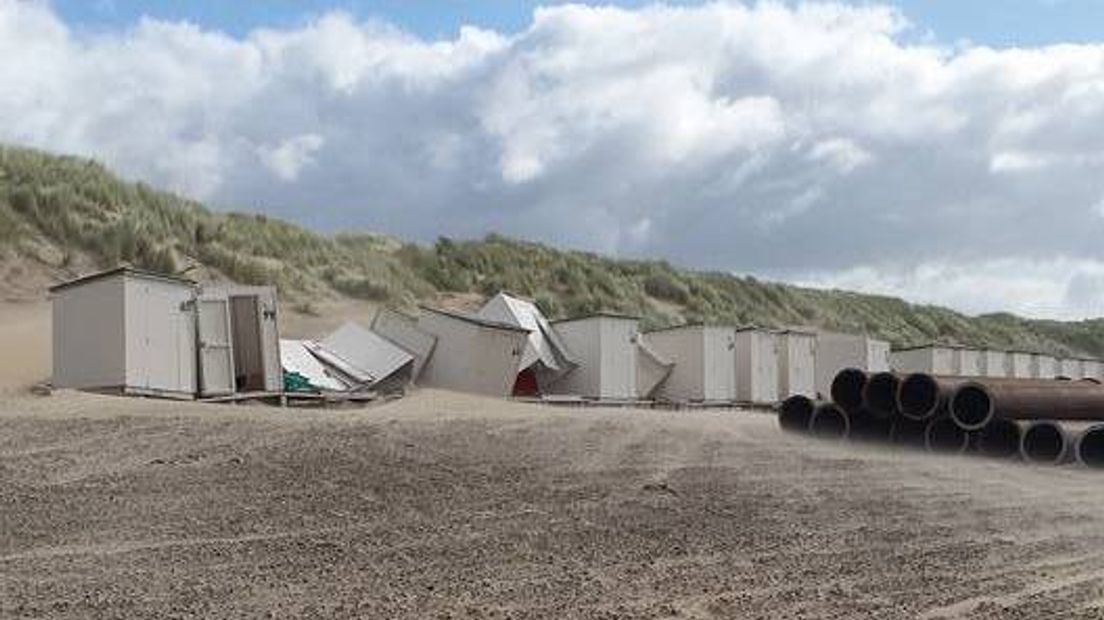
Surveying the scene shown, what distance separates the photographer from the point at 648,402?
23750mm

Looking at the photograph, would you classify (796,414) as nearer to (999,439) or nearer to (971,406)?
(971,406)

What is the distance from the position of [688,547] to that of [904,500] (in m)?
3.72

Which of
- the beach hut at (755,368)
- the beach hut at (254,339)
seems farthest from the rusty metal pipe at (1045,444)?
the beach hut at (254,339)

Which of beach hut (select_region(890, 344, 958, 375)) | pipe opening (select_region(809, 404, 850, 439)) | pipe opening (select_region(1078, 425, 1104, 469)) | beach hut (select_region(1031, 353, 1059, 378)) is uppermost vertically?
beach hut (select_region(890, 344, 958, 375))

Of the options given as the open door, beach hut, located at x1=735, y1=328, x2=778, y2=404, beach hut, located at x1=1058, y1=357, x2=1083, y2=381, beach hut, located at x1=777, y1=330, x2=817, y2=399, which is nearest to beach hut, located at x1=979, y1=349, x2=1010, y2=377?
beach hut, located at x1=1058, y1=357, x2=1083, y2=381

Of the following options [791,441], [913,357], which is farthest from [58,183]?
[913,357]

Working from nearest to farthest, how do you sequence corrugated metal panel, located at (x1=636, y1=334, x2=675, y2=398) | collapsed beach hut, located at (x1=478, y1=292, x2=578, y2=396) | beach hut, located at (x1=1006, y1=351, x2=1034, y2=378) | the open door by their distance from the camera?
1. the open door
2. collapsed beach hut, located at (x1=478, y1=292, x2=578, y2=396)
3. corrugated metal panel, located at (x1=636, y1=334, x2=675, y2=398)
4. beach hut, located at (x1=1006, y1=351, x2=1034, y2=378)

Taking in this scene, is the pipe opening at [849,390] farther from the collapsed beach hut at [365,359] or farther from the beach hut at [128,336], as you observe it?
the beach hut at [128,336]

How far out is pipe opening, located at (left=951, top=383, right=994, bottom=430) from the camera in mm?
17297

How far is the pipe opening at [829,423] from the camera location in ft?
58.6

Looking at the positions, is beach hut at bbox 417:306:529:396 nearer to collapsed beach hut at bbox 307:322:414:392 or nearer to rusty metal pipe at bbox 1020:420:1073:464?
collapsed beach hut at bbox 307:322:414:392

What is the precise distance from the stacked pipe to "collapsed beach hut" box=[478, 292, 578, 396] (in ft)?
18.6

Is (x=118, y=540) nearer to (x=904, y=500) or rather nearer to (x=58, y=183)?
(x=904, y=500)

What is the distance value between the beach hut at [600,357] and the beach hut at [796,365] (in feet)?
13.2
